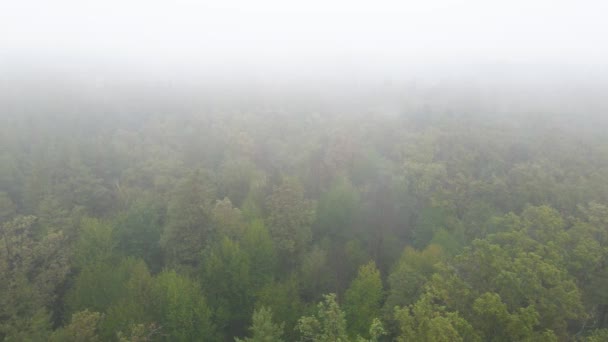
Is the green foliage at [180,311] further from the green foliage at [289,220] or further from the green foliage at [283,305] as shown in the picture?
the green foliage at [289,220]

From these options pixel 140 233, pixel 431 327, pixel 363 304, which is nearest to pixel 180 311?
pixel 363 304

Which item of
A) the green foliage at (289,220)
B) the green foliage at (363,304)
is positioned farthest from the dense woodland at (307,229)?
the green foliage at (289,220)

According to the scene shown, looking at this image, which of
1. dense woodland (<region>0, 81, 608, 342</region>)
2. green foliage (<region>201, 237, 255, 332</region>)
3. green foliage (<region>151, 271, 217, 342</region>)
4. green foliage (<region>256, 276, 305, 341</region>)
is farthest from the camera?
green foliage (<region>201, 237, 255, 332</region>)

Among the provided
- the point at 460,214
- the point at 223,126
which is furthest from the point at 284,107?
the point at 460,214

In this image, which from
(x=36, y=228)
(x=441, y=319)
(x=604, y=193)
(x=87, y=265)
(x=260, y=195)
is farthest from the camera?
(x=260, y=195)

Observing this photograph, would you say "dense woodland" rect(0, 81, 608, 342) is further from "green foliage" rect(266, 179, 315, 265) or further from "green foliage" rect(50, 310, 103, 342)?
"green foliage" rect(266, 179, 315, 265)

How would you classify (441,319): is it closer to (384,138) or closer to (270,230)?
(270,230)

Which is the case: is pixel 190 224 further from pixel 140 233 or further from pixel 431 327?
pixel 431 327

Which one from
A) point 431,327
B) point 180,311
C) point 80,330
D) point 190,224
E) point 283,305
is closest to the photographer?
point 431,327

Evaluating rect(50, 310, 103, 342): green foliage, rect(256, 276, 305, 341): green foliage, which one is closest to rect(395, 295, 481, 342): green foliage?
rect(256, 276, 305, 341): green foliage
